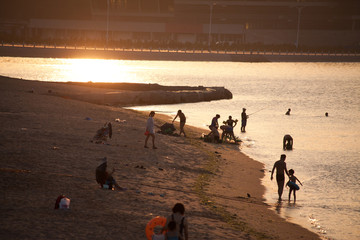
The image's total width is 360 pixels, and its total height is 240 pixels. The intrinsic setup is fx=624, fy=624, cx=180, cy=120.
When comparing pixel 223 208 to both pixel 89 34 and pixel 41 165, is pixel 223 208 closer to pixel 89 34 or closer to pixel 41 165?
pixel 41 165

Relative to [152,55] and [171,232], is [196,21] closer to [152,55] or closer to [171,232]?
[152,55]

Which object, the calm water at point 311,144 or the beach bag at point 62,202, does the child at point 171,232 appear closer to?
the beach bag at point 62,202

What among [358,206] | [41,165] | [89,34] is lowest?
[358,206]

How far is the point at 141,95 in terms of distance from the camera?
167 ft

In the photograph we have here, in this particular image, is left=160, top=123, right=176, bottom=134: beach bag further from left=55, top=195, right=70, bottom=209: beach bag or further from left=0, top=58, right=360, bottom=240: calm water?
left=55, top=195, right=70, bottom=209: beach bag

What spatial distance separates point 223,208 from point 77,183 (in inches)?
149

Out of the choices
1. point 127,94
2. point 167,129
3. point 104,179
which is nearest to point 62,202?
point 104,179

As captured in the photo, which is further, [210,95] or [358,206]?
[210,95]

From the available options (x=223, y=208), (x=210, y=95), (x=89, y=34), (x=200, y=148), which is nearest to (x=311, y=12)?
(x=89, y=34)

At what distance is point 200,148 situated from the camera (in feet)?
84.4

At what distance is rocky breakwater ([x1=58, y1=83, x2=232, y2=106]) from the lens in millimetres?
44219

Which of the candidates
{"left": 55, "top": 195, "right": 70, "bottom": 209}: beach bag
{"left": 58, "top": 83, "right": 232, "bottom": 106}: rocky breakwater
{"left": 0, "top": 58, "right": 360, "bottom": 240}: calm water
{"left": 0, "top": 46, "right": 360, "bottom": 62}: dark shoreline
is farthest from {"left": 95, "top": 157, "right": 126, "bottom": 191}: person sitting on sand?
{"left": 0, "top": 46, "right": 360, "bottom": 62}: dark shoreline

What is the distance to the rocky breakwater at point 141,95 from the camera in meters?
44.2

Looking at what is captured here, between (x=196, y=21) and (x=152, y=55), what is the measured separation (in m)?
24.6
